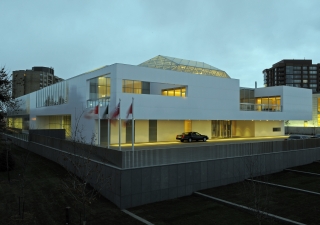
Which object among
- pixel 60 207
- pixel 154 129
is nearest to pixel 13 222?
pixel 60 207

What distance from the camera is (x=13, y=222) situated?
11133mm

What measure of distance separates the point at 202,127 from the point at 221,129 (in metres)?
4.89

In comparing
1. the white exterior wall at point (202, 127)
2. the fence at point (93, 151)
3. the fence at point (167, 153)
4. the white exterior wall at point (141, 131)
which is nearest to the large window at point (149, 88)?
the white exterior wall at point (141, 131)

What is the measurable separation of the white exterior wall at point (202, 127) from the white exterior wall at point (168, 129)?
6.23 feet

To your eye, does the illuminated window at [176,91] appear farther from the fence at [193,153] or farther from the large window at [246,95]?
the large window at [246,95]

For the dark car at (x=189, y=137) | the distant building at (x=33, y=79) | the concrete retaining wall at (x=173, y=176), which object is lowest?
the concrete retaining wall at (x=173, y=176)

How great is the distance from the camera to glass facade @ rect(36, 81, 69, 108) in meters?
39.0

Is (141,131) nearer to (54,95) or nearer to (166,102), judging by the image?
(166,102)

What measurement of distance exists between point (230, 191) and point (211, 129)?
84.8 feet

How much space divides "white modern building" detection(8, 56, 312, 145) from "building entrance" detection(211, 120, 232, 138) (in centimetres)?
15

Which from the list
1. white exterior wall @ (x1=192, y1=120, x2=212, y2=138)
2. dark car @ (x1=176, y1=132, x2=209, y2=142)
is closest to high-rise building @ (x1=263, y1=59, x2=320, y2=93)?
white exterior wall @ (x1=192, y1=120, x2=212, y2=138)

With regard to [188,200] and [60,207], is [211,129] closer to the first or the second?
[188,200]

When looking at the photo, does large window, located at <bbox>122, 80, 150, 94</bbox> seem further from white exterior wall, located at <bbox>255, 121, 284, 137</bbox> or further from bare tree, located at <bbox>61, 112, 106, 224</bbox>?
white exterior wall, located at <bbox>255, 121, 284, 137</bbox>

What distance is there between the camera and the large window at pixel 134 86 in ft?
102
